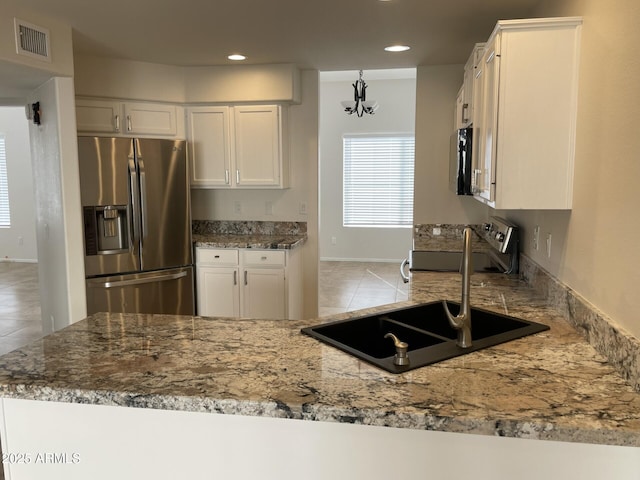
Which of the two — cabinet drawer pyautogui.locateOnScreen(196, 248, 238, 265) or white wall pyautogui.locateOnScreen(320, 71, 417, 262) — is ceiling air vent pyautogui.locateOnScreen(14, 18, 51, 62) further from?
white wall pyautogui.locateOnScreen(320, 71, 417, 262)

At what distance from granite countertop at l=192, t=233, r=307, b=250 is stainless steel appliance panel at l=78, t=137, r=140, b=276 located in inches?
24.1

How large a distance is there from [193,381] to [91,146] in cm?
281

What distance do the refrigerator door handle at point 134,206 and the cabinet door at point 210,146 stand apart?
768 millimetres

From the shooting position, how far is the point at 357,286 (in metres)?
6.80

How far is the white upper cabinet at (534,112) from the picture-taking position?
1.96 meters

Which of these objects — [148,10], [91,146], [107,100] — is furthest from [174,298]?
[148,10]

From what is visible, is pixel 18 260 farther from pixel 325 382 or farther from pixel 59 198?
pixel 325 382

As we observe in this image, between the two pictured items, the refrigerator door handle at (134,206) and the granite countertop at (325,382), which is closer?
the granite countertop at (325,382)

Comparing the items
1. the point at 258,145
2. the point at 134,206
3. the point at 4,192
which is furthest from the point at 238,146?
the point at 4,192

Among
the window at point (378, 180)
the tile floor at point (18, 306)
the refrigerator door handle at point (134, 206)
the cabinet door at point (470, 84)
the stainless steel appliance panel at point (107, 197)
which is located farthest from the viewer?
the window at point (378, 180)

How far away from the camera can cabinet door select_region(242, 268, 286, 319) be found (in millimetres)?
4121

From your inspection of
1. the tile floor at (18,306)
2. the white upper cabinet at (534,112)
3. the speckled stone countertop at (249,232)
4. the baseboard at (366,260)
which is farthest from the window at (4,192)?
the white upper cabinet at (534,112)

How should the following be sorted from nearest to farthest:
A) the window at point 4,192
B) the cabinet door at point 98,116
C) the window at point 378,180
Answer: the cabinet door at point 98,116 → the window at point 378,180 → the window at point 4,192

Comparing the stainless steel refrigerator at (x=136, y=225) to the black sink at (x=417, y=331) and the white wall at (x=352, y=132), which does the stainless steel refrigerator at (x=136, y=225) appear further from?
the white wall at (x=352, y=132)
